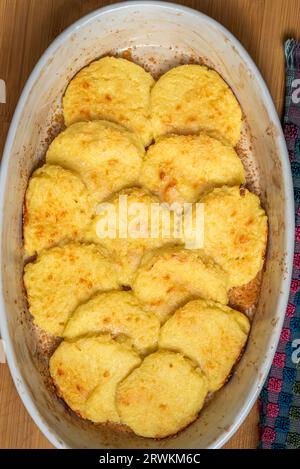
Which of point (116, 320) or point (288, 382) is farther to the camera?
point (288, 382)

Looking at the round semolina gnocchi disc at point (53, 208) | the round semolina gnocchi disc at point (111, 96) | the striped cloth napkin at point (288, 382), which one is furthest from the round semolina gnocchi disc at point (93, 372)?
the round semolina gnocchi disc at point (111, 96)

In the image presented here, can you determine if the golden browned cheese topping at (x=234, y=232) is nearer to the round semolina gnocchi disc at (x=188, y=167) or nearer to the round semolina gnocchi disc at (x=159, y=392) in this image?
the round semolina gnocchi disc at (x=188, y=167)

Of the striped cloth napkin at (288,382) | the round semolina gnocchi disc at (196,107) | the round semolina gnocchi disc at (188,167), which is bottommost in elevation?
the striped cloth napkin at (288,382)

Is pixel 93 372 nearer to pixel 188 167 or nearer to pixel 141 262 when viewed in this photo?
pixel 141 262

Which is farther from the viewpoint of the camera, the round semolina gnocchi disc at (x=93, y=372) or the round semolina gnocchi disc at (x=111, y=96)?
the round semolina gnocchi disc at (x=111, y=96)

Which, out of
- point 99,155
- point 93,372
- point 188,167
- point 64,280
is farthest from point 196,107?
point 93,372
